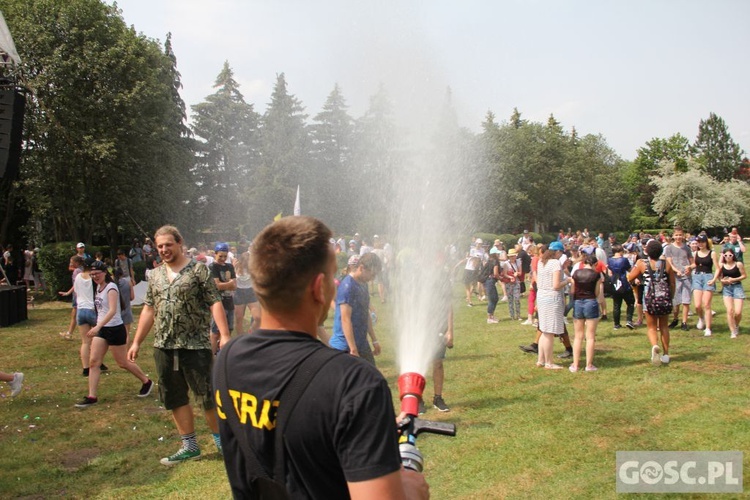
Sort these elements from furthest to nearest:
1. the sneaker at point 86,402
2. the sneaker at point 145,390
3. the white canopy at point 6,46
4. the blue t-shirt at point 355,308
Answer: the white canopy at point 6,46
the sneaker at point 145,390
the sneaker at point 86,402
the blue t-shirt at point 355,308

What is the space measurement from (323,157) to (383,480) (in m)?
61.4

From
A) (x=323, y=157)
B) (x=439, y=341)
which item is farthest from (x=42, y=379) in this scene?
(x=323, y=157)

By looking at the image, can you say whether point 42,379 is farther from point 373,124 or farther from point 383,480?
point 373,124

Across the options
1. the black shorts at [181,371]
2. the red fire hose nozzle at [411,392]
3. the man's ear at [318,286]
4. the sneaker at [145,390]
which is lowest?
the sneaker at [145,390]

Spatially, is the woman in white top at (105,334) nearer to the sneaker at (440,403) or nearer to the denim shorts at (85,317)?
the denim shorts at (85,317)

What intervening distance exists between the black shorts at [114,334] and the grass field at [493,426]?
89 centimetres

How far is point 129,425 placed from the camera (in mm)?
7281

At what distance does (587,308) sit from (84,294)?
8379 millimetres

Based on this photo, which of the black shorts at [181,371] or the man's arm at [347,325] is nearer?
the black shorts at [181,371]

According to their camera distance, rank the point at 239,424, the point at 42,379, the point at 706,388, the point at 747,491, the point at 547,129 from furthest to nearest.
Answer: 1. the point at 547,129
2. the point at 42,379
3. the point at 706,388
4. the point at 747,491
5. the point at 239,424

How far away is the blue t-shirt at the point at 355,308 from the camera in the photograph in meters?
6.19

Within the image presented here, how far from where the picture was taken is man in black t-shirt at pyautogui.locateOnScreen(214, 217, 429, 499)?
58.6 inches

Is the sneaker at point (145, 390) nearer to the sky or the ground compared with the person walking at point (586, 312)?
nearer to the ground
